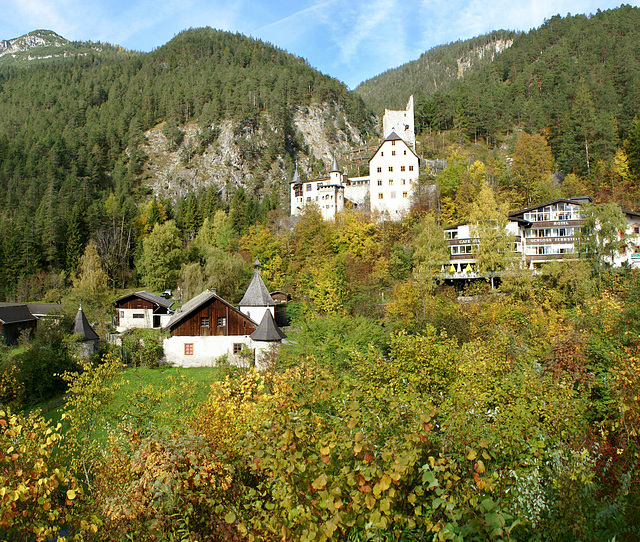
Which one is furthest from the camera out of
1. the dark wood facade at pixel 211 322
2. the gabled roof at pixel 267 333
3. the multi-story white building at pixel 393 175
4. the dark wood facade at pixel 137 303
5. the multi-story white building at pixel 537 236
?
the multi-story white building at pixel 393 175

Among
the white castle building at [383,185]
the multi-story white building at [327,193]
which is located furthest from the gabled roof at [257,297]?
the multi-story white building at [327,193]

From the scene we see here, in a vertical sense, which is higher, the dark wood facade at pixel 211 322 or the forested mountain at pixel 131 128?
the forested mountain at pixel 131 128

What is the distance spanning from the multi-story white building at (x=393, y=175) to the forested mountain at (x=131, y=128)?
3067 cm

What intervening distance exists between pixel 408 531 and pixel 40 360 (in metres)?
31.4

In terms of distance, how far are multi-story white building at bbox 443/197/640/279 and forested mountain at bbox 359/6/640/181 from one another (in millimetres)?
19325

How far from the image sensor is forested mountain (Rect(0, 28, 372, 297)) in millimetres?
85750

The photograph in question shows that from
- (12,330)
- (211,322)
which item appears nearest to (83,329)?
(211,322)

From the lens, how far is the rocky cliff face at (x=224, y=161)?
400 feet

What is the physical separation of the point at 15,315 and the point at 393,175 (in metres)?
53.6

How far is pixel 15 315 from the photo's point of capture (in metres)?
47.9

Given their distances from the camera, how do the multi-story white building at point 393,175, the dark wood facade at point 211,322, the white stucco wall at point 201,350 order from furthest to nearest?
the multi-story white building at point 393,175
the white stucco wall at point 201,350
the dark wood facade at point 211,322

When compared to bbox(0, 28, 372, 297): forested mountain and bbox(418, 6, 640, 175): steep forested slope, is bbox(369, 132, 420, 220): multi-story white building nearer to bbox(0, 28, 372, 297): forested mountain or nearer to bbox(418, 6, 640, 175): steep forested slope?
bbox(418, 6, 640, 175): steep forested slope

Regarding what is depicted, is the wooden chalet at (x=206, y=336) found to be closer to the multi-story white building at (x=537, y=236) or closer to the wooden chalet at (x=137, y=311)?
the wooden chalet at (x=137, y=311)

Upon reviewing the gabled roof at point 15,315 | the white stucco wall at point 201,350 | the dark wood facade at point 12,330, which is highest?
the gabled roof at point 15,315
